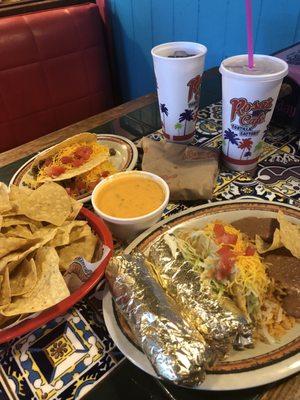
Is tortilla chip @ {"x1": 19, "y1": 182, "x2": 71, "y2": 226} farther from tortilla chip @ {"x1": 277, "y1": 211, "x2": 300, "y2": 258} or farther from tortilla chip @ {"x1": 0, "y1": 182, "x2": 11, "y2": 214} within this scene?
tortilla chip @ {"x1": 277, "y1": 211, "x2": 300, "y2": 258}

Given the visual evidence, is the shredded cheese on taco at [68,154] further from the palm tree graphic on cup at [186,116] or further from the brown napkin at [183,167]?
the palm tree graphic on cup at [186,116]

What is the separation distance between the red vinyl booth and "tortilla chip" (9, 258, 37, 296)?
59.2 inches

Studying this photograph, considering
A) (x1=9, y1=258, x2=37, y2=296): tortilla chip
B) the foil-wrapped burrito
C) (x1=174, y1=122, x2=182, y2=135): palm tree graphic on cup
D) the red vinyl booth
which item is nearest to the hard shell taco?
(x1=174, y1=122, x2=182, y2=135): palm tree graphic on cup

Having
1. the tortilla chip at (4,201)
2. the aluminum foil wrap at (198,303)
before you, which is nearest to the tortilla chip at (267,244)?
the aluminum foil wrap at (198,303)

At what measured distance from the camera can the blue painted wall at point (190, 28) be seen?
147 cm

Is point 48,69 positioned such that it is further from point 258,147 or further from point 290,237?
point 290,237

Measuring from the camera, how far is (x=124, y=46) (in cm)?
243

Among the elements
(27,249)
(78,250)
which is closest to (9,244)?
(27,249)

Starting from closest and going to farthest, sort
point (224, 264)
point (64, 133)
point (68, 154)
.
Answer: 1. point (224, 264)
2. point (68, 154)
3. point (64, 133)

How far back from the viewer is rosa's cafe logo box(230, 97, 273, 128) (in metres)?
0.92

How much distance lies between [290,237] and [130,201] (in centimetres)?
40

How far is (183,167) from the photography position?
3.43 ft

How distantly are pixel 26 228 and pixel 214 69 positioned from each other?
53.2 inches

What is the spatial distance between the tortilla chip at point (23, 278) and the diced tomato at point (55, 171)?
0.38 meters
